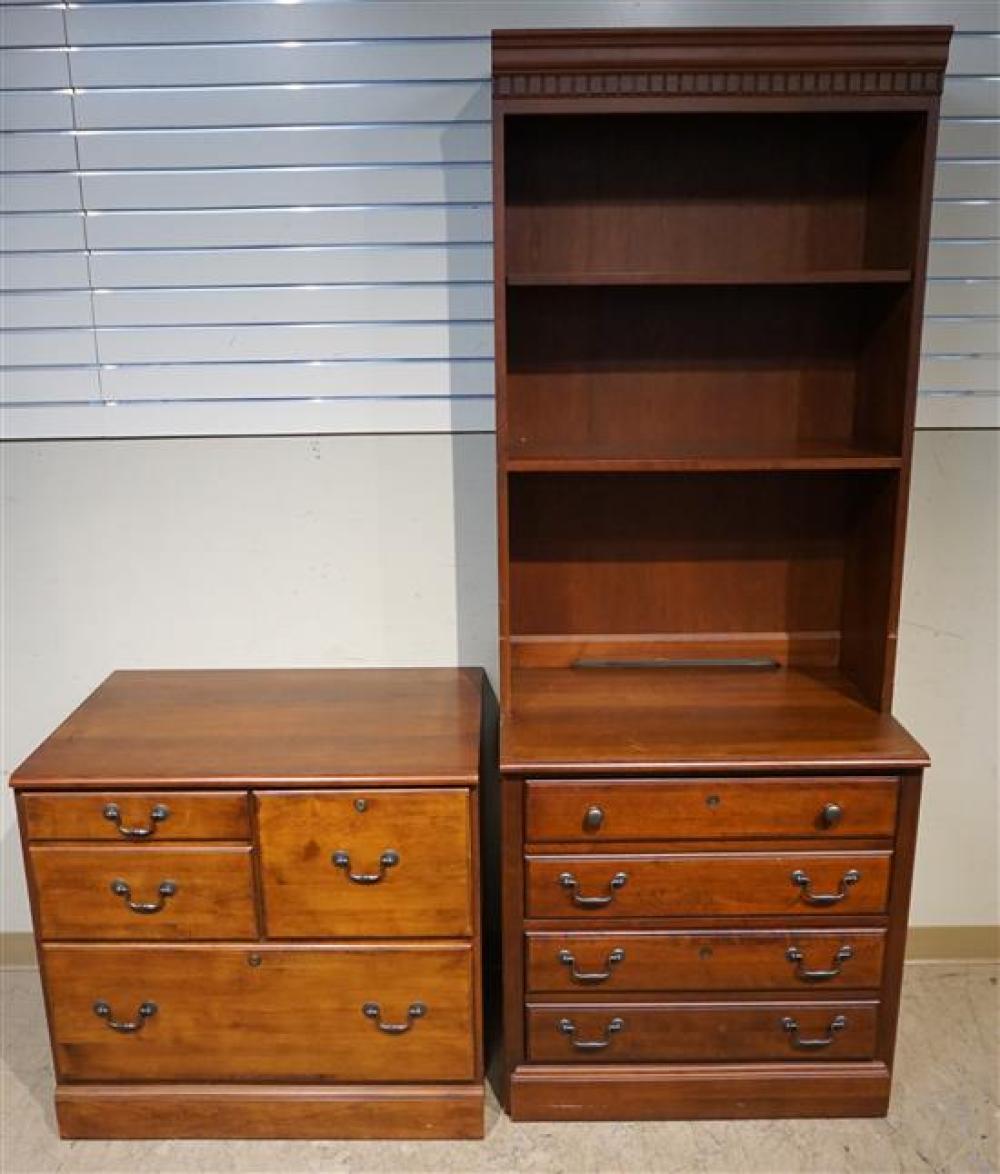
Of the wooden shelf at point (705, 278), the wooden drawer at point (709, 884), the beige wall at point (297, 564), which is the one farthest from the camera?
the beige wall at point (297, 564)

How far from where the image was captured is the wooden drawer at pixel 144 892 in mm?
2133

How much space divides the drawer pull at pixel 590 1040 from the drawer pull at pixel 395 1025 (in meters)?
0.30

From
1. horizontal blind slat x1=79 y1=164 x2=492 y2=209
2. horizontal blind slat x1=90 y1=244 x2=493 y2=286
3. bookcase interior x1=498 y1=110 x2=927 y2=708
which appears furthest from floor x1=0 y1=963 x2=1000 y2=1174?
horizontal blind slat x1=79 y1=164 x2=492 y2=209

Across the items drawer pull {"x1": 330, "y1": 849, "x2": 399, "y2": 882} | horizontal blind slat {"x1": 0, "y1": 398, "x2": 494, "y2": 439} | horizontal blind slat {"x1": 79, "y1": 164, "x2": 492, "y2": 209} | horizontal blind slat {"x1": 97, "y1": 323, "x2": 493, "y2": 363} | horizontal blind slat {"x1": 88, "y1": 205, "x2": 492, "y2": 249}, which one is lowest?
drawer pull {"x1": 330, "y1": 849, "x2": 399, "y2": 882}

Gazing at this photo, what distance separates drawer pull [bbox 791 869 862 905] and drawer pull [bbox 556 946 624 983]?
406 millimetres

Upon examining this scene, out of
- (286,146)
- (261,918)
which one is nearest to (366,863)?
(261,918)

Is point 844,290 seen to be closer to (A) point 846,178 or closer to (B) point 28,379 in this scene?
(A) point 846,178

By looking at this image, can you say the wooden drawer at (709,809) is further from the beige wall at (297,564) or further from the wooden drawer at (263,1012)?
the beige wall at (297,564)

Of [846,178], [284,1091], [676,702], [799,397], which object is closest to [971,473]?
[799,397]

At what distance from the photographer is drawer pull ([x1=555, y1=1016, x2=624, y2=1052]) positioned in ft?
7.41

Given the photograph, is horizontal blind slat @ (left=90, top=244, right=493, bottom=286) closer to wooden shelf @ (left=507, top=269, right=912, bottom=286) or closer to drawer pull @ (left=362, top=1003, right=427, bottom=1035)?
wooden shelf @ (left=507, top=269, right=912, bottom=286)

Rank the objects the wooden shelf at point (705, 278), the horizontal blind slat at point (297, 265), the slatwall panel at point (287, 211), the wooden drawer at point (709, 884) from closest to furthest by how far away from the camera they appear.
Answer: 1. the wooden shelf at point (705, 278)
2. the wooden drawer at point (709, 884)
3. the slatwall panel at point (287, 211)
4. the horizontal blind slat at point (297, 265)

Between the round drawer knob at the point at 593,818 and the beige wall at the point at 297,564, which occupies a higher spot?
the beige wall at the point at 297,564

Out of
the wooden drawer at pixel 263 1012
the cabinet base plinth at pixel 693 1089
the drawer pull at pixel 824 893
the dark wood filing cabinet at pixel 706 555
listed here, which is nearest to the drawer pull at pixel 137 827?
the wooden drawer at pixel 263 1012
